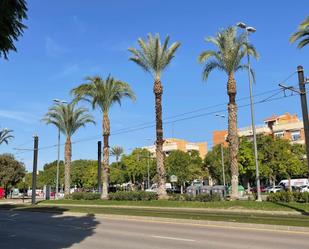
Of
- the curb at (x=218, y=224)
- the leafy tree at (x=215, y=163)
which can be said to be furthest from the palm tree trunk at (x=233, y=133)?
the leafy tree at (x=215, y=163)

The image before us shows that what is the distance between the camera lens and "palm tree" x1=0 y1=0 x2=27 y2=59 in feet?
30.2

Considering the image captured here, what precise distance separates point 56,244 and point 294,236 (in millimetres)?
7530

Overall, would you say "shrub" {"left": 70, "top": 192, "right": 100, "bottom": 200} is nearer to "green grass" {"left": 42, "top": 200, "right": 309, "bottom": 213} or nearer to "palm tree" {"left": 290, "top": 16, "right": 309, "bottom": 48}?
"green grass" {"left": 42, "top": 200, "right": 309, "bottom": 213}

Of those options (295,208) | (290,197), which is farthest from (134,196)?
(295,208)

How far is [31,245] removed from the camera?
13344mm

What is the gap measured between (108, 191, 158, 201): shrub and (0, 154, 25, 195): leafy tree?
37399 mm

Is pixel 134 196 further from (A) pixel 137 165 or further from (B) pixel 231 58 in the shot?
(A) pixel 137 165

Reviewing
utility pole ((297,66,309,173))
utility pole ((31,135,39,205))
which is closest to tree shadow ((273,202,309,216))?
utility pole ((297,66,309,173))

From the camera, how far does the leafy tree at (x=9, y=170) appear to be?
74.8 m

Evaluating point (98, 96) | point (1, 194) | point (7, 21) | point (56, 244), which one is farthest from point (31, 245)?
point (1, 194)

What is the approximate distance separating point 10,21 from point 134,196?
32.3 metres

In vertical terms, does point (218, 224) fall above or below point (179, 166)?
below

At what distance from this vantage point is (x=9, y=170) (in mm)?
75062

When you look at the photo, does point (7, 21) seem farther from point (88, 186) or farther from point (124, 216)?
point (88, 186)
